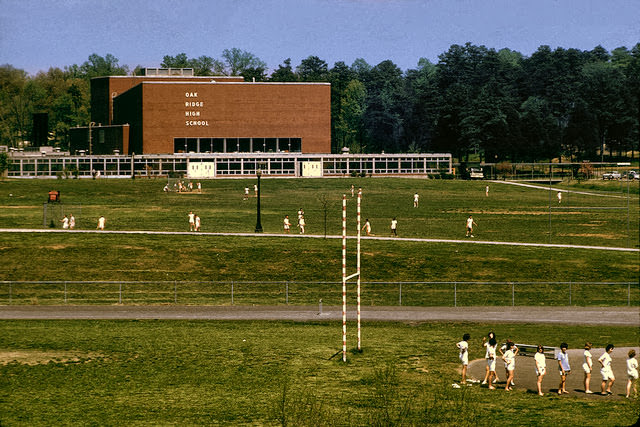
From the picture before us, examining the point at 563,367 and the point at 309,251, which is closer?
the point at 563,367

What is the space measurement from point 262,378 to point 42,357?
10.5 metres

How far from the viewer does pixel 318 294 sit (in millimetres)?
54531

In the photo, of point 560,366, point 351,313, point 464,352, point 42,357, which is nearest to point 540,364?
point 560,366

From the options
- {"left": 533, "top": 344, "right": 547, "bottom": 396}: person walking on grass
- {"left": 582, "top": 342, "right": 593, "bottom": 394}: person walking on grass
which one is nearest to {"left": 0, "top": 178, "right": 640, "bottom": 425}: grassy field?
{"left": 533, "top": 344, "right": 547, "bottom": 396}: person walking on grass

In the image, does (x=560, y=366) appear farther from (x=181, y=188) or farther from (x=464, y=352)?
(x=181, y=188)

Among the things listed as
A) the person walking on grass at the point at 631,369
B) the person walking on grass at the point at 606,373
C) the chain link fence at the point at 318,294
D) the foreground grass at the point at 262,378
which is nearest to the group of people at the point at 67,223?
the chain link fence at the point at 318,294

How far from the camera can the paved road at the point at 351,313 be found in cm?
4712

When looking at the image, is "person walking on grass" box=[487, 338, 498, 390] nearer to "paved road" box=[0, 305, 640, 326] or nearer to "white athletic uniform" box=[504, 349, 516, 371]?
"white athletic uniform" box=[504, 349, 516, 371]

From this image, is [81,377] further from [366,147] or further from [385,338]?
[366,147]

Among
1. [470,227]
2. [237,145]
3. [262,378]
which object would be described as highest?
[237,145]

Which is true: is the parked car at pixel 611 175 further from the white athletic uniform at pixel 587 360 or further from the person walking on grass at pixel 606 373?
the white athletic uniform at pixel 587 360

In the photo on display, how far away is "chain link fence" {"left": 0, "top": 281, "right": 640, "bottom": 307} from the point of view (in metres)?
52.7

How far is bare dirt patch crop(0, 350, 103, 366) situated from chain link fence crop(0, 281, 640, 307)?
44.6 ft

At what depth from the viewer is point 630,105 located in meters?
135
